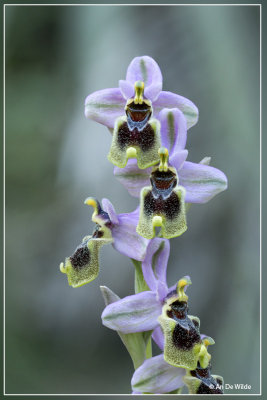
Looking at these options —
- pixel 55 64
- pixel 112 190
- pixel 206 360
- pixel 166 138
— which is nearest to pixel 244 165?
pixel 112 190

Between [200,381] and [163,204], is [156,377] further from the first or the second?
[163,204]

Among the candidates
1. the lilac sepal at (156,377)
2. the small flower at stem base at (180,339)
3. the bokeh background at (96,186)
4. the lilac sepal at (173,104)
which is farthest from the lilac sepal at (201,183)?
the bokeh background at (96,186)

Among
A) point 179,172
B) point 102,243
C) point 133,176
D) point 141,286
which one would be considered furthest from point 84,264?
point 179,172

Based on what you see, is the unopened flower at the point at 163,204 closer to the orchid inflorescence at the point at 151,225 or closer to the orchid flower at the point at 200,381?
the orchid inflorescence at the point at 151,225

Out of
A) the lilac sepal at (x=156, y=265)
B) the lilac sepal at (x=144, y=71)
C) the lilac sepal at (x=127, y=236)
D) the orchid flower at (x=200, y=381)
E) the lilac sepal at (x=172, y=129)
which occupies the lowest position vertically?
the orchid flower at (x=200, y=381)

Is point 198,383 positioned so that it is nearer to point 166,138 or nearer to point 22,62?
point 166,138

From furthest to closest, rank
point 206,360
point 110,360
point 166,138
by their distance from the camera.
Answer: point 110,360 → point 166,138 → point 206,360
